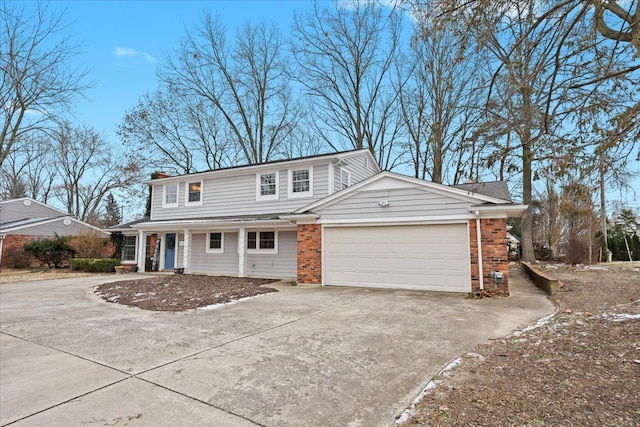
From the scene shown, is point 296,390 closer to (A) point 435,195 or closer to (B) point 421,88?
(A) point 435,195

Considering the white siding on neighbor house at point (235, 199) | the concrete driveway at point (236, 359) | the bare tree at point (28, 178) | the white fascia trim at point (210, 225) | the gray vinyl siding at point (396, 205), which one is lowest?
the concrete driveway at point (236, 359)

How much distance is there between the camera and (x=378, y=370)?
392 cm

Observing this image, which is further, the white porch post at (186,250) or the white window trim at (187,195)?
the white window trim at (187,195)

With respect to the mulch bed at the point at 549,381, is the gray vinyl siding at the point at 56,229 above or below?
above

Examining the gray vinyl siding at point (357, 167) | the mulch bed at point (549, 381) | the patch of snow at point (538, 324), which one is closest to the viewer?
the mulch bed at point (549, 381)

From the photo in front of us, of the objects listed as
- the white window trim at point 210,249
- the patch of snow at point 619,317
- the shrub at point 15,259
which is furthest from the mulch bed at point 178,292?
the shrub at point 15,259

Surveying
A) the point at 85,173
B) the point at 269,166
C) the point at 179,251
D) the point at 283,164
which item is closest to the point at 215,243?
the point at 179,251

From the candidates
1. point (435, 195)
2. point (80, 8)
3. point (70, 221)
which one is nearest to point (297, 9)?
point (80, 8)

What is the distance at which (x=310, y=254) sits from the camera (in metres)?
11.5

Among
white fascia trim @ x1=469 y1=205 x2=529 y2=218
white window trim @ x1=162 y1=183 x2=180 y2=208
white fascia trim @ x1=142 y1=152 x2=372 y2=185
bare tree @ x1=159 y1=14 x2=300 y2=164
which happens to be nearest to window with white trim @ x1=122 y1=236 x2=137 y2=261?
white window trim @ x1=162 y1=183 x2=180 y2=208

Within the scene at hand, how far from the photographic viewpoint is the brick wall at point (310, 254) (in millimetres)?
11305

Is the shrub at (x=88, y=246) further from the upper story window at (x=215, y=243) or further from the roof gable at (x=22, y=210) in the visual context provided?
the roof gable at (x=22, y=210)

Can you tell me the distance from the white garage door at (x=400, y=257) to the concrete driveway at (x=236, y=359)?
1573mm

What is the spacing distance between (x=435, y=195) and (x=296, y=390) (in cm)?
753
